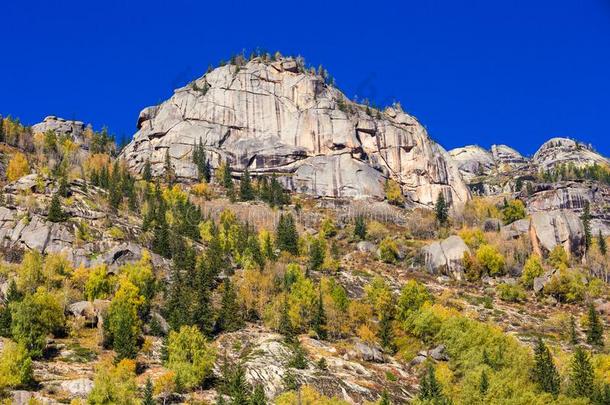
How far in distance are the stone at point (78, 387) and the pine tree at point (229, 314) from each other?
31.7 meters

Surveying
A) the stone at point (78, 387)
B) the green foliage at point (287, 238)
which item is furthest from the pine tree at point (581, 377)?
the green foliage at point (287, 238)

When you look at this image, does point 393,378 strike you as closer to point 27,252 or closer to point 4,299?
point 4,299

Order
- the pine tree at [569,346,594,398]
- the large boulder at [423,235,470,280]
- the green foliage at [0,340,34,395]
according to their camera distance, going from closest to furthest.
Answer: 1. the green foliage at [0,340,34,395]
2. the pine tree at [569,346,594,398]
3. the large boulder at [423,235,470,280]

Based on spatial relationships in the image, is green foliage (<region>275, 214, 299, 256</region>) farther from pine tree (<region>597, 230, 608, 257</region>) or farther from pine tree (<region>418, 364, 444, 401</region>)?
pine tree (<region>418, 364, 444, 401</region>)

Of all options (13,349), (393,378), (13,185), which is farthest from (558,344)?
(13,185)

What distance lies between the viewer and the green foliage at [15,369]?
263 ft

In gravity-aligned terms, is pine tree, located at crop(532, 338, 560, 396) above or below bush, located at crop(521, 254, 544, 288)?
below

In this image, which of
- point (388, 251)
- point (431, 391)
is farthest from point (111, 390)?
point (388, 251)

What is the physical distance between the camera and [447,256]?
165875 millimetres

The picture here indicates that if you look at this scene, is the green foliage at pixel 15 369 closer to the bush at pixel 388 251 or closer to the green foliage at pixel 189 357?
the green foliage at pixel 189 357

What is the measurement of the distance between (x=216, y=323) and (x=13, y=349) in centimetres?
3617

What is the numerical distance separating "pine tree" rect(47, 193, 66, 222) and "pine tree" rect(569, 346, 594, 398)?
101 meters

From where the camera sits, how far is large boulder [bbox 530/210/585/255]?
176875 millimetres

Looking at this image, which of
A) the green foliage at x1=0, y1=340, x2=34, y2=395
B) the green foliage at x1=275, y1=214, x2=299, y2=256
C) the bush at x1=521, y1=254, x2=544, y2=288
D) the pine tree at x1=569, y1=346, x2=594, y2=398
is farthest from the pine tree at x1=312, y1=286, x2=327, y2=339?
the bush at x1=521, y1=254, x2=544, y2=288
